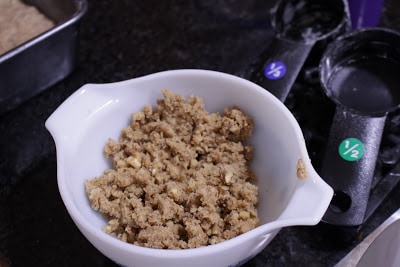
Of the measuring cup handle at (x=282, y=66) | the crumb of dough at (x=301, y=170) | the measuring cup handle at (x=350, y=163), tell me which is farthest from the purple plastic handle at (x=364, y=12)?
the crumb of dough at (x=301, y=170)

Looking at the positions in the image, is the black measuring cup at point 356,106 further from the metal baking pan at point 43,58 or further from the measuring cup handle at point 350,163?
the metal baking pan at point 43,58

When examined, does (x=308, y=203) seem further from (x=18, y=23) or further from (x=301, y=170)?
(x=18, y=23)

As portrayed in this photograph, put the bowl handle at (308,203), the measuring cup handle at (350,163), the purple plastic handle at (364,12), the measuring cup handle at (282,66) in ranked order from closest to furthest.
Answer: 1. the bowl handle at (308,203)
2. the measuring cup handle at (350,163)
3. the measuring cup handle at (282,66)
4. the purple plastic handle at (364,12)

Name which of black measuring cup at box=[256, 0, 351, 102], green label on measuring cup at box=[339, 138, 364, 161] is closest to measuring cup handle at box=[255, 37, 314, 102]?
black measuring cup at box=[256, 0, 351, 102]

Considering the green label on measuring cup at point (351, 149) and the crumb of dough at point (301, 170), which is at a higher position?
the crumb of dough at point (301, 170)

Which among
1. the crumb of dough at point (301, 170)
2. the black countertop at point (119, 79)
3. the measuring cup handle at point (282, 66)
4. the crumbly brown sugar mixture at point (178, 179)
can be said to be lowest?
the black countertop at point (119, 79)

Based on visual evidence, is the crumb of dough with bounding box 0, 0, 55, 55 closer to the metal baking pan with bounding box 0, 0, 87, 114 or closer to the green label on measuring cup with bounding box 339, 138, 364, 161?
the metal baking pan with bounding box 0, 0, 87, 114
